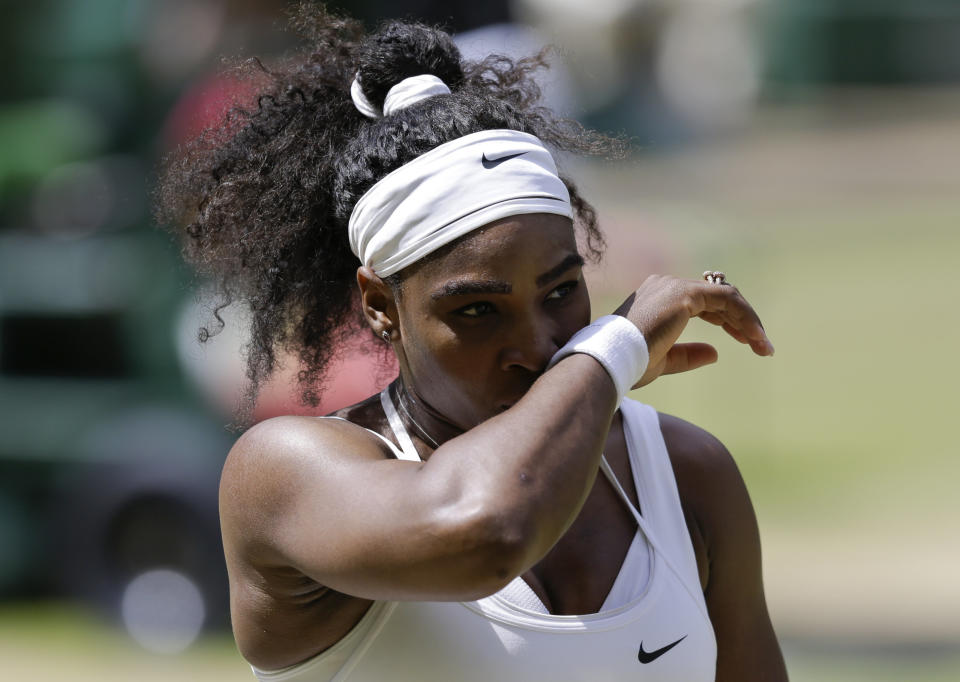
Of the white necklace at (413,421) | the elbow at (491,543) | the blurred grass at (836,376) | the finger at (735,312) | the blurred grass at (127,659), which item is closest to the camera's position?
the elbow at (491,543)

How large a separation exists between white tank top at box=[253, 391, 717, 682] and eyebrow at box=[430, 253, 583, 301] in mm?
306

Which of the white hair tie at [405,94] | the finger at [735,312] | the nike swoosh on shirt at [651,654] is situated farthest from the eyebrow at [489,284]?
the nike swoosh on shirt at [651,654]

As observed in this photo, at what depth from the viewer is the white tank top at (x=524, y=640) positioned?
79.7 inches

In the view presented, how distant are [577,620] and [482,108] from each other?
92cm

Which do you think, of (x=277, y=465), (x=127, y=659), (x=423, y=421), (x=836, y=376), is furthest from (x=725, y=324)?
(x=836, y=376)

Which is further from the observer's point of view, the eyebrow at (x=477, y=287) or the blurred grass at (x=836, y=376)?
the blurred grass at (x=836, y=376)

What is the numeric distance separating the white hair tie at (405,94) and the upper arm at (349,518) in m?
0.62

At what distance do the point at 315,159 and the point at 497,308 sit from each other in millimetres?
580

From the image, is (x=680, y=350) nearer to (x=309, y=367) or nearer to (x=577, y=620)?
(x=577, y=620)

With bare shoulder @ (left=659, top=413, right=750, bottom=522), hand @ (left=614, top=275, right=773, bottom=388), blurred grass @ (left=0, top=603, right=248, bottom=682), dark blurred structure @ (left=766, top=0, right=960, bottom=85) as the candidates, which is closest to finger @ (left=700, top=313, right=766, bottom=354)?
hand @ (left=614, top=275, right=773, bottom=388)

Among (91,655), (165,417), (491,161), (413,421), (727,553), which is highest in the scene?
(491,161)

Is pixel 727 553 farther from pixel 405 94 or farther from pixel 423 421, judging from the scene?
pixel 405 94

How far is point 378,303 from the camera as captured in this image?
2.25 meters

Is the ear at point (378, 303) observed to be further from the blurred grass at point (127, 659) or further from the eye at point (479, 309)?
the blurred grass at point (127, 659)
